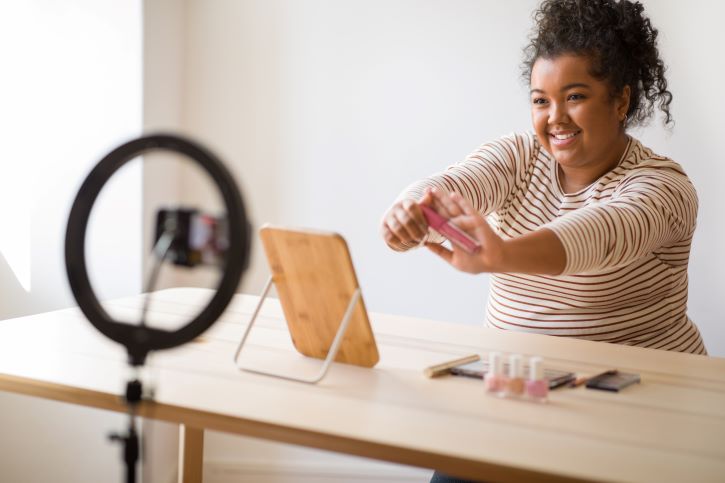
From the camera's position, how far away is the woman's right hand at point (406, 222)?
1.28m

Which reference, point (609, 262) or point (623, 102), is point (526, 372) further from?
point (623, 102)

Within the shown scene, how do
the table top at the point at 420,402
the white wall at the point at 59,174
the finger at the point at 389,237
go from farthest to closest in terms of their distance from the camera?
the white wall at the point at 59,174 < the finger at the point at 389,237 < the table top at the point at 420,402

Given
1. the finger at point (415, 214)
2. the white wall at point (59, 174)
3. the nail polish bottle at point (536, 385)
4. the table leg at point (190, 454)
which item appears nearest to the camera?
the nail polish bottle at point (536, 385)

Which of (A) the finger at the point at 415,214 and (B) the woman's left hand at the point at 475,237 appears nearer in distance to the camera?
(B) the woman's left hand at the point at 475,237

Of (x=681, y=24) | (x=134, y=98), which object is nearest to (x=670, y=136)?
(x=681, y=24)

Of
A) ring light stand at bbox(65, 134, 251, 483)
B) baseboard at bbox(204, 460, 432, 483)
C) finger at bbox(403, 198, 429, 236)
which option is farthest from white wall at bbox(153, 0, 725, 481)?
ring light stand at bbox(65, 134, 251, 483)

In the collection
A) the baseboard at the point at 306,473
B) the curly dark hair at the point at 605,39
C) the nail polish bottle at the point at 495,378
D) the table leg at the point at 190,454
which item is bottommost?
the baseboard at the point at 306,473

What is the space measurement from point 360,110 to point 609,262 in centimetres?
119

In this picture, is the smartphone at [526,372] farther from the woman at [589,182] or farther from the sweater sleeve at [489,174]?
the sweater sleeve at [489,174]

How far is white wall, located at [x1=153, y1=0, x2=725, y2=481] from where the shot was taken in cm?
227

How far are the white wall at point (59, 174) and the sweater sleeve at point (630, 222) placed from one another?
4.28 feet

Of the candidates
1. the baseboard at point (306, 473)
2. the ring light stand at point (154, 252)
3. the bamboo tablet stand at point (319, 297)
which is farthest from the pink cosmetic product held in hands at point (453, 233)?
the baseboard at point (306, 473)

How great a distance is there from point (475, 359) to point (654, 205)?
1.49 ft

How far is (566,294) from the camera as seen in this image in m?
1.59
